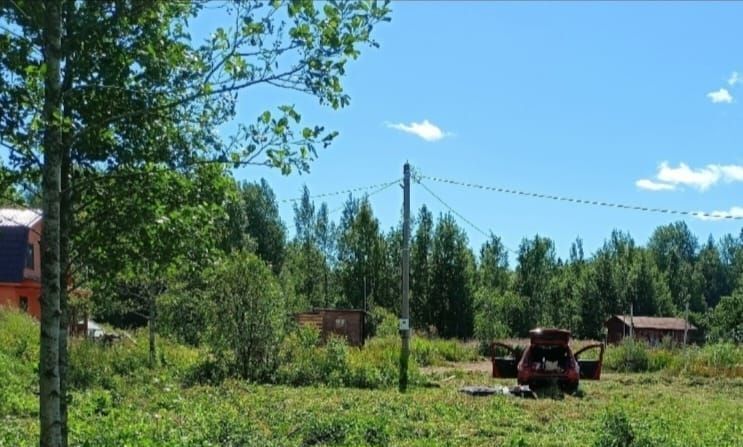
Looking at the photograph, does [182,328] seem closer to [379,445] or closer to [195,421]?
[195,421]

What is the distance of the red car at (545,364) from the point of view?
16.8 meters

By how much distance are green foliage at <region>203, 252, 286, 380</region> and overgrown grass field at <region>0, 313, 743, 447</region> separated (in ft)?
3.60

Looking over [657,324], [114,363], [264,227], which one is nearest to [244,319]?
[114,363]

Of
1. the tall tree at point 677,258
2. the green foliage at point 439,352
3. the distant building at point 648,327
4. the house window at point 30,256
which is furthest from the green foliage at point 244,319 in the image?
the tall tree at point 677,258

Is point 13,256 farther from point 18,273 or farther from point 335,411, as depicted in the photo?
point 335,411

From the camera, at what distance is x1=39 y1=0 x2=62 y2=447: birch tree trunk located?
3.65 metres

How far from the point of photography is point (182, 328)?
2191cm

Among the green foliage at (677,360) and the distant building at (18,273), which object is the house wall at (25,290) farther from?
the green foliage at (677,360)

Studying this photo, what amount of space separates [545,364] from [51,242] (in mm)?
15277

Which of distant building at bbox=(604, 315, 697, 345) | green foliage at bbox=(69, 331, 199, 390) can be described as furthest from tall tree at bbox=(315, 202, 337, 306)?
green foliage at bbox=(69, 331, 199, 390)

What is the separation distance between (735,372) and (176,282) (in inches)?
654

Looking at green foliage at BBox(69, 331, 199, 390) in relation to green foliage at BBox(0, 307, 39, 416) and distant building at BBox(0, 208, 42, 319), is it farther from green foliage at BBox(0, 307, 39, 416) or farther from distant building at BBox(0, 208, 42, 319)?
distant building at BBox(0, 208, 42, 319)

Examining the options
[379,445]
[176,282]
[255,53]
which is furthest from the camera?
[176,282]

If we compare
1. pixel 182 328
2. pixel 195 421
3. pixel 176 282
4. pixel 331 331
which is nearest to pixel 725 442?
pixel 195 421
